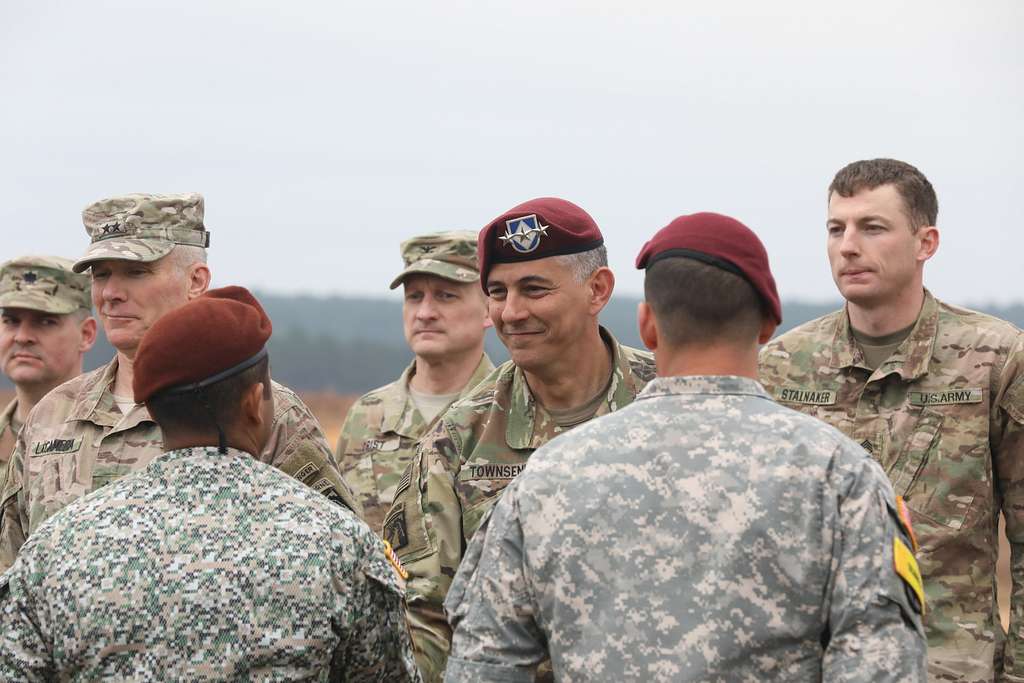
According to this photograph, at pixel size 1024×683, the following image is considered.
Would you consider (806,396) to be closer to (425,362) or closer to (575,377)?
(575,377)

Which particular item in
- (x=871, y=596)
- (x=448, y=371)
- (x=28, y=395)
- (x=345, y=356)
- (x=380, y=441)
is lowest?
(x=345, y=356)

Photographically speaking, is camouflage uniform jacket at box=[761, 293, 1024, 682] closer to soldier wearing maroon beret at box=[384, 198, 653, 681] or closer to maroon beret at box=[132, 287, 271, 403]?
soldier wearing maroon beret at box=[384, 198, 653, 681]

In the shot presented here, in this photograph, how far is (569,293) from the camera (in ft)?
17.5

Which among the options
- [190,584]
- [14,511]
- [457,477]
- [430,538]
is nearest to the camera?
[190,584]

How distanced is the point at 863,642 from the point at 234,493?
1.62m

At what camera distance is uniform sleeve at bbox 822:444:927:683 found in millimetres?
3027

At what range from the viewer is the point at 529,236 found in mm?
5293

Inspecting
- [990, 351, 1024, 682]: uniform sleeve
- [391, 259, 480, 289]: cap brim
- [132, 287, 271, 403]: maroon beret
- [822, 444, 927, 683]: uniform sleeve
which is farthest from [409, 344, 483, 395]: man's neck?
[822, 444, 927, 683]: uniform sleeve

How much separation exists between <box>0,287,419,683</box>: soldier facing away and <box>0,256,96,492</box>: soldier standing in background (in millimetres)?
4518

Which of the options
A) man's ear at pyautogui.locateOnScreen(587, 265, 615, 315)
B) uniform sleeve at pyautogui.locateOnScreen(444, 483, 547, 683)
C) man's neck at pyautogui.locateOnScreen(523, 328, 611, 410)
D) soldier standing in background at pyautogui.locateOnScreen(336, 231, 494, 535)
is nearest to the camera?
uniform sleeve at pyautogui.locateOnScreen(444, 483, 547, 683)

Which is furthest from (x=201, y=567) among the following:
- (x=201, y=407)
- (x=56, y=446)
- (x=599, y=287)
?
(x=56, y=446)

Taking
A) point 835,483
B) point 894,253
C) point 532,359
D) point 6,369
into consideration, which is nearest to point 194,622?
point 835,483

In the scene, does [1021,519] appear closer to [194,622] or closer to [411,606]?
[411,606]

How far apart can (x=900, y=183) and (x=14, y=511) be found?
4.08 meters
